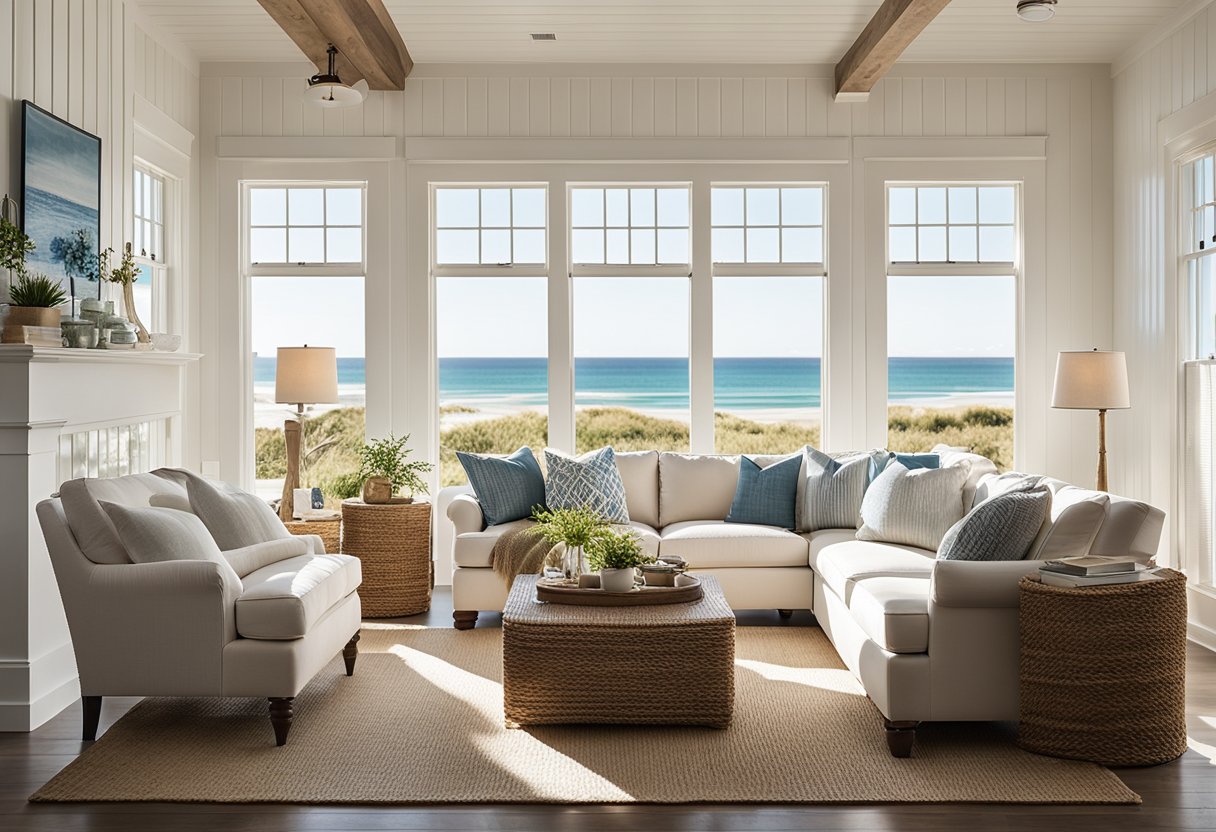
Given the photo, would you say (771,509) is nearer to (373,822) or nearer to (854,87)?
(854,87)

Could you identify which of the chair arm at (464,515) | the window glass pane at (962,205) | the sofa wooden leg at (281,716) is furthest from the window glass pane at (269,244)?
the window glass pane at (962,205)

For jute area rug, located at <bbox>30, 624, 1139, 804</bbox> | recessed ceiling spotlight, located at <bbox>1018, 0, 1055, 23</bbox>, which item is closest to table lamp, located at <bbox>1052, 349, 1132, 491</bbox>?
recessed ceiling spotlight, located at <bbox>1018, 0, 1055, 23</bbox>

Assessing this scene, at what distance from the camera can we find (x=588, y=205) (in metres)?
6.64

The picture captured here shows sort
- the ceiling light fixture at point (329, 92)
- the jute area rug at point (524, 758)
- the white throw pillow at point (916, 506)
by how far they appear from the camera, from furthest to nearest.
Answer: the ceiling light fixture at point (329, 92), the white throw pillow at point (916, 506), the jute area rug at point (524, 758)

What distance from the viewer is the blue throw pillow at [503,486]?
5637mm

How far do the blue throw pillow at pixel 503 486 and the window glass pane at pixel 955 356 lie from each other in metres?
2.44

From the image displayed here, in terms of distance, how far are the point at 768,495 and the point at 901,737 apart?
7.52 ft

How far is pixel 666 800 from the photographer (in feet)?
10.2

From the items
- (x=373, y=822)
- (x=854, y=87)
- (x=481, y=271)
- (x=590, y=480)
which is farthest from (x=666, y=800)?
(x=854, y=87)

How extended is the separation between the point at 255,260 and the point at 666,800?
479 cm

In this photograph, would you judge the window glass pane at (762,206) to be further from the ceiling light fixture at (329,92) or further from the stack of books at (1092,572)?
the stack of books at (1092,572)

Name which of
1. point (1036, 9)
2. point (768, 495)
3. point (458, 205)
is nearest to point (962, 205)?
point (1036, 9)

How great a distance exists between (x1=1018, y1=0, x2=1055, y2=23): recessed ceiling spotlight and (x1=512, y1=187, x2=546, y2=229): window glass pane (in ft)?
9.84

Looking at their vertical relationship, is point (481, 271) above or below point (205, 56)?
below
